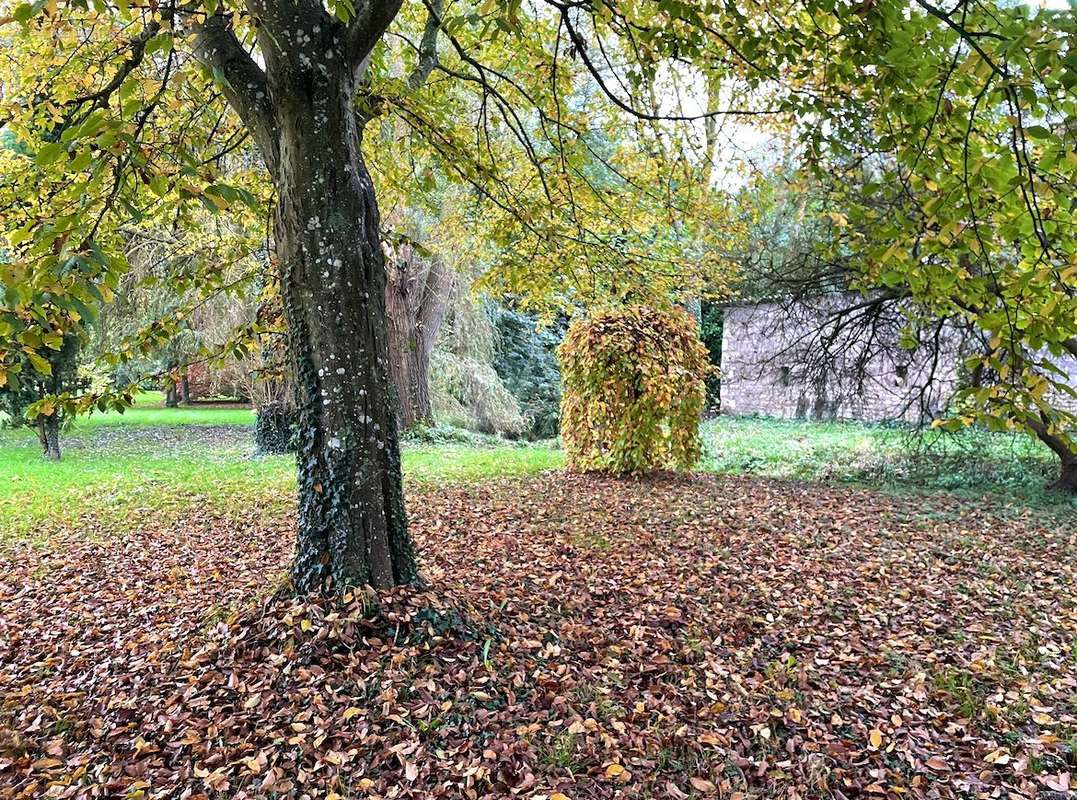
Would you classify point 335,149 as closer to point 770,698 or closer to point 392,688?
A: point 392,688

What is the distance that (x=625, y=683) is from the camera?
3.15 metres

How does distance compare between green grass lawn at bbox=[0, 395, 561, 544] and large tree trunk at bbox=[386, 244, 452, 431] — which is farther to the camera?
large tree trunk at bbox=[386, 244, 452, 431]

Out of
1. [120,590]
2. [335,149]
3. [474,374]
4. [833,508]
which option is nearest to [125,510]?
[120,590]

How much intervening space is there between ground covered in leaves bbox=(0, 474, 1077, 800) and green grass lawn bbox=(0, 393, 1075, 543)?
1997 millimetres

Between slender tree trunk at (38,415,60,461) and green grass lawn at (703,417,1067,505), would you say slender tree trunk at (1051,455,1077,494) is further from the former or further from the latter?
slender tree trunk at (38,415,60,461)

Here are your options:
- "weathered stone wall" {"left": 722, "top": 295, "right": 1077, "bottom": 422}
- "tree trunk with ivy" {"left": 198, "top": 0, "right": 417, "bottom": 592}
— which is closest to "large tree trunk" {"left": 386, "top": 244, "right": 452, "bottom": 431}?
"weathered stone wall" {"left": 722, "top": 295, "right": 1077, "bottom": 422}

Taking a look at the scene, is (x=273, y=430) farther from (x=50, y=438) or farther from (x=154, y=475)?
(x=50, y=438)

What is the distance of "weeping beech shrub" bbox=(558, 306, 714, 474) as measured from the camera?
845 centimetres

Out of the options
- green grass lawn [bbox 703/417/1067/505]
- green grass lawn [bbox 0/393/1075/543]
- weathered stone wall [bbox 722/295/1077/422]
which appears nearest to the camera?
green grass lawn [bbox 0/393/1075/543]

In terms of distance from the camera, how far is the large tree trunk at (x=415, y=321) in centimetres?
1372

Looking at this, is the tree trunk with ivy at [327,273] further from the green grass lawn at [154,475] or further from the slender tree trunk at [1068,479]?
the slender tree trunk at [1068,479]

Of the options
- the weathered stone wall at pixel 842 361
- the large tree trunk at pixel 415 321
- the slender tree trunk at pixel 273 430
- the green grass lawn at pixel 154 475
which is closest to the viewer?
the green grass lawn at pixel 154 475

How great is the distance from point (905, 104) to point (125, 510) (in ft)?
24.8

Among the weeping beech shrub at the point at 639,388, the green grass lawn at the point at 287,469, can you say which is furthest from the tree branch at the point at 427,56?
the green grass lawn at the point at 287,469
